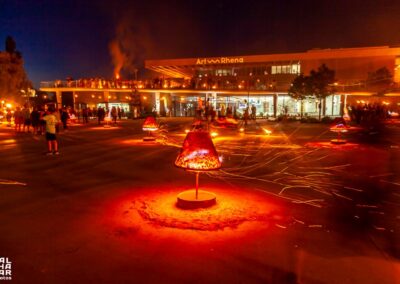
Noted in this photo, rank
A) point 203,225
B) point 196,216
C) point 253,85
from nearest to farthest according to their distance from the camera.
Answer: point 203,225
point 196,216
point 253,85

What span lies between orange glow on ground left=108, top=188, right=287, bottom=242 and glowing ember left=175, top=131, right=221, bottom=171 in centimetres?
84

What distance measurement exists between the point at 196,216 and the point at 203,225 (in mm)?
495

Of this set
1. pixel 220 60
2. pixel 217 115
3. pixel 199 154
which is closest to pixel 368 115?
pixel 217 115

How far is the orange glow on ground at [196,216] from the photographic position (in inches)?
223

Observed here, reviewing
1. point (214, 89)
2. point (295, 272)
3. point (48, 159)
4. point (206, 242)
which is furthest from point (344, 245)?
point (214, 89)

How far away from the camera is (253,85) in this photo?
2212 inches

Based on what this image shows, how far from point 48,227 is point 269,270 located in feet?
12.1

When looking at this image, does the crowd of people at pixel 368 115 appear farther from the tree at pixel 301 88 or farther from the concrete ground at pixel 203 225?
the concrete ground at pixel 203 225

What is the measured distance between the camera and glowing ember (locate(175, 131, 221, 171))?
689 centimetres

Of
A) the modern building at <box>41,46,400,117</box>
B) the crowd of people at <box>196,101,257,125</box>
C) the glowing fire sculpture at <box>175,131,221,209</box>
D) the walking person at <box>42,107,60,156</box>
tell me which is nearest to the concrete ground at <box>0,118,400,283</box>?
the glowing fire sculpture at <box>175,131,221,209</box>

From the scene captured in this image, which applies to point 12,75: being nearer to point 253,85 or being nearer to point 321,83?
point 253,85

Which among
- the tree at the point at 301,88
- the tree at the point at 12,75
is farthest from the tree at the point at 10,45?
the tree at the point at 301,88

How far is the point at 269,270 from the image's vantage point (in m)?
4.36

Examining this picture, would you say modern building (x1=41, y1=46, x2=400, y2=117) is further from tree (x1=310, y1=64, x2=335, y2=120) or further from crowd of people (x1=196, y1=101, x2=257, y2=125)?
tree (x1=310, y1=64, x2=335, y2=120)
